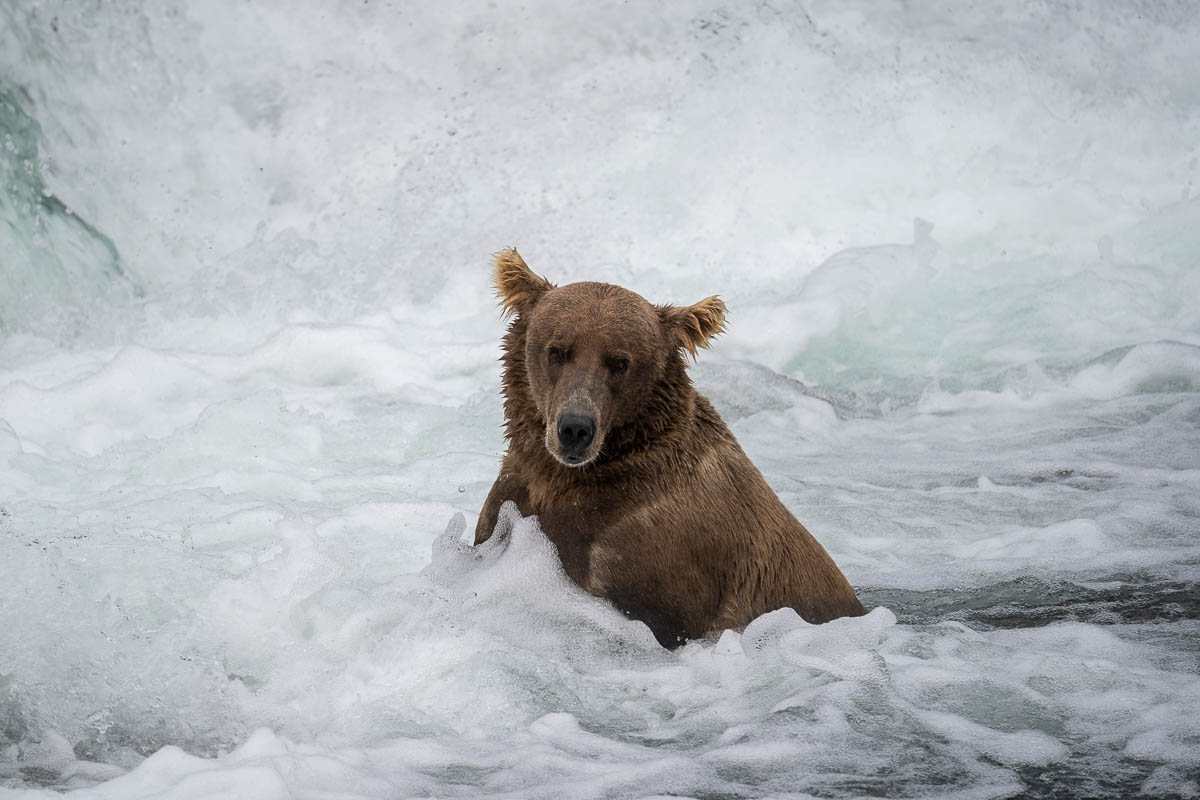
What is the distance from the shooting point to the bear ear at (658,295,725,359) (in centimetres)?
462

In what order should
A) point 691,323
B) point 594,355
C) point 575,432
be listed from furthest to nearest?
point 691,323
point 594,355
point 575,432

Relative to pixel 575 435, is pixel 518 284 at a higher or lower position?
higher

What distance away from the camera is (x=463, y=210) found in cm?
1266

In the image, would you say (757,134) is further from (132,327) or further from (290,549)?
(290,549)

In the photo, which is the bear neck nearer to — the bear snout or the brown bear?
the brown bear

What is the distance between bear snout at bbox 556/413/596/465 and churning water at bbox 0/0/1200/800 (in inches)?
15.2

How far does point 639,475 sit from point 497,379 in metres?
5.12

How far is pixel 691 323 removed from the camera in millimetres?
4645

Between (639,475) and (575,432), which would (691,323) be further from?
(575,432)

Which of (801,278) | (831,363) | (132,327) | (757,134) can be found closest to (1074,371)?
(831,363)

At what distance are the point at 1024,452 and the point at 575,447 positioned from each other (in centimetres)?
460

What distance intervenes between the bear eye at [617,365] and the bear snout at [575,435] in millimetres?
241

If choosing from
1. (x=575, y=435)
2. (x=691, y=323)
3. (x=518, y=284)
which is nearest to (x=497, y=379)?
(x=518, y=284)

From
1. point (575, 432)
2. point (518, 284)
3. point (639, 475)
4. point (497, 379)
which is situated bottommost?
point (639, 475)
